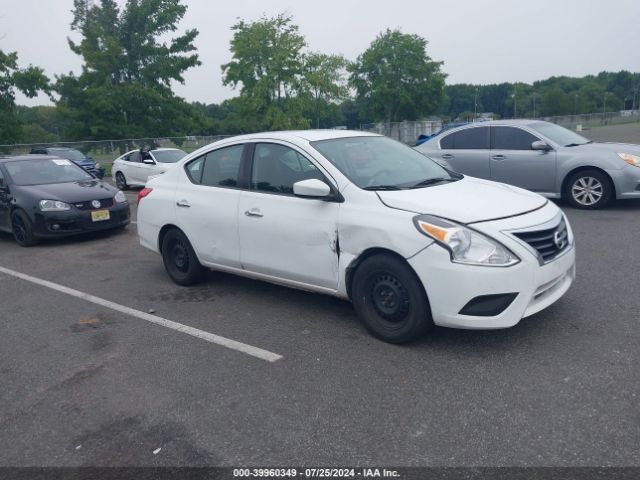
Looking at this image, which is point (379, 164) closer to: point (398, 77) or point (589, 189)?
point (589, 189)

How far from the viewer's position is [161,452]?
3.06 meters

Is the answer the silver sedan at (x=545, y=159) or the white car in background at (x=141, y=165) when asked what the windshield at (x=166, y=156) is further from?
the silver sedan at (x=545, y=159)

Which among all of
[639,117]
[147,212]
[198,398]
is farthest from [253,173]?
[639,117]

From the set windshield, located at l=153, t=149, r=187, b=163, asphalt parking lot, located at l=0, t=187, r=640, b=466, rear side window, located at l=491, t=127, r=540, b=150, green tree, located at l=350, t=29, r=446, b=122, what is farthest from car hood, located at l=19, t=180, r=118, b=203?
green tree, located at l=350, t=29, r=446, b=122

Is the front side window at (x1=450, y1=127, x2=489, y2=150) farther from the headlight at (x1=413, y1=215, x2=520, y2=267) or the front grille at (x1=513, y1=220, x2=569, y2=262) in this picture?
the headlight at (x1=413, y1=215, x2=520, y2=267)

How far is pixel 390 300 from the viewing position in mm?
4207

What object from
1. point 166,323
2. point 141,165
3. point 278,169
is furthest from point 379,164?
point 141,165

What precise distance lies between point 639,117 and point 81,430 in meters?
63.0

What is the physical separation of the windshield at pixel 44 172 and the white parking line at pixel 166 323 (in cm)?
311

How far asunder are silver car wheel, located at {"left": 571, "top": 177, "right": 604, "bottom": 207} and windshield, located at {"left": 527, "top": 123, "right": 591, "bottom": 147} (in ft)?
2.36

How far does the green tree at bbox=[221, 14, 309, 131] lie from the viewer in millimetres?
43656

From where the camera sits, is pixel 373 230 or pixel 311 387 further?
pixel 373 230

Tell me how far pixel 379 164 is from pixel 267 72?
41.6 m

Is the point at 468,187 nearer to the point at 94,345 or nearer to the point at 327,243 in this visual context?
the point at 327,243
